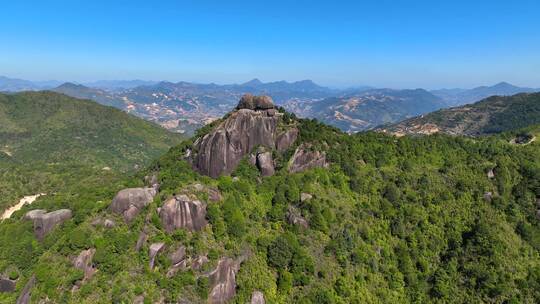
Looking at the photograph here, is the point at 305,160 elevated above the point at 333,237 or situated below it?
above

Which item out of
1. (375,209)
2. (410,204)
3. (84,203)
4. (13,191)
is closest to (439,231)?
(410,204)

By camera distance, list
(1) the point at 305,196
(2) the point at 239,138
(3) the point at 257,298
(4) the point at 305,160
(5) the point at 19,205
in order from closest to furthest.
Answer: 1. (3) the point at 257,298
2. (1) the point at 305,196
3. (2) the point at 239,138
4. (4) the point at 305,160
5. (5) the point at 19,205

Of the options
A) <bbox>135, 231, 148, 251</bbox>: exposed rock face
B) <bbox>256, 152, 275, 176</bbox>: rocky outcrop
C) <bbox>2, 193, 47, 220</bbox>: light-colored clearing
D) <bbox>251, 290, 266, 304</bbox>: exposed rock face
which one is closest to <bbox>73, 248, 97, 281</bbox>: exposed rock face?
<bbox>135, 231, 148, 251</bbox>: exposed rock face

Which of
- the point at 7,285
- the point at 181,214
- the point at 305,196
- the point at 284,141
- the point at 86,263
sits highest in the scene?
the point at 284,141

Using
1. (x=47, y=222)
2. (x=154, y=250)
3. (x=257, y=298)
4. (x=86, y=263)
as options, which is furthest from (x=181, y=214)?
(x=47, y=222)

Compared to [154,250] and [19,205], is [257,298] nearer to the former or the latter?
[154,250]

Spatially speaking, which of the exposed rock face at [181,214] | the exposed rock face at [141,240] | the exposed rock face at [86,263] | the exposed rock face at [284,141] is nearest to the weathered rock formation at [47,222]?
the exposed rock face at [86,263]
